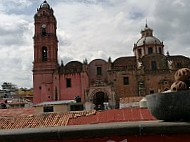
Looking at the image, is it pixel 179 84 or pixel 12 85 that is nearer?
pixel 179 84

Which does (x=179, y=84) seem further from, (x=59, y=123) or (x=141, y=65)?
(x=141, y=65)

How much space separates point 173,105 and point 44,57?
27.9 m

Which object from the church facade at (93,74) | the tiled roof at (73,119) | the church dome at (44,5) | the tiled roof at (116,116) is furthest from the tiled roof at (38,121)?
the church dome at (44,5)

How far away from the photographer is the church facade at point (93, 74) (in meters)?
27.0

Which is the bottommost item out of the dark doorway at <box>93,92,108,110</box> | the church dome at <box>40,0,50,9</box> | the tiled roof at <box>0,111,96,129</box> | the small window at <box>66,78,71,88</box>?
the tiled roof at <box>0,111,96,129</box>

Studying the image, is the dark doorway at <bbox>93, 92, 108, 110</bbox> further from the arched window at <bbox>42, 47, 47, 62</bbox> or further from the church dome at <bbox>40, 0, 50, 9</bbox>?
the church dome at <bbox>40, 0, 50, 9</bbox>

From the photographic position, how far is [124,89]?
90.8 ft

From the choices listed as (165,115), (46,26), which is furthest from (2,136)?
(46,26)

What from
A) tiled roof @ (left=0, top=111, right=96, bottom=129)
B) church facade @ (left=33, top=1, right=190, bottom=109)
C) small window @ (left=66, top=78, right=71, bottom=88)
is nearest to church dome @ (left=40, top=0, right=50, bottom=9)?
church facade @ (left=33, top=1, right=190, bottom=109)

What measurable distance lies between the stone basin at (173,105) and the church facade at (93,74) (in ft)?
74.3

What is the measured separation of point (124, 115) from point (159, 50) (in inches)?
874

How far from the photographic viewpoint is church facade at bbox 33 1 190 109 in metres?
27.0

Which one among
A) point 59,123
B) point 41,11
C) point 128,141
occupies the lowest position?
point 59,123

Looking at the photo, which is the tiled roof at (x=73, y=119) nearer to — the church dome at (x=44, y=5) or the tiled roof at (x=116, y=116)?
the tiled roof at (x=116, y=116)
